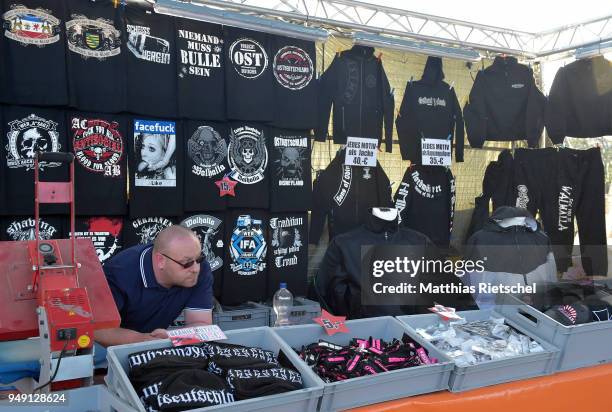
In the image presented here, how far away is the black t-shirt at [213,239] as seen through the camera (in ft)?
13.0

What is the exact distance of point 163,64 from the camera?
3654mm

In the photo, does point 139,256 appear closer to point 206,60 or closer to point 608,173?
point 206,60

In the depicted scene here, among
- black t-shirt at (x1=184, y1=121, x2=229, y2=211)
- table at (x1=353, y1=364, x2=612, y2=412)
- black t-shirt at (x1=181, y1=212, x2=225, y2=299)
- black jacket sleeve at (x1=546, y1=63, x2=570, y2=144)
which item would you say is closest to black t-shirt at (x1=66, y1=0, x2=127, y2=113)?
black t-shirt at (x1=184, y1=121, x2=229, y2=211)

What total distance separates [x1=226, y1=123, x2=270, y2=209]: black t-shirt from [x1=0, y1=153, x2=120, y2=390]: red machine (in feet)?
7.51

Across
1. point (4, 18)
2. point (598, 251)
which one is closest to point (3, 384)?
point (4, 18)

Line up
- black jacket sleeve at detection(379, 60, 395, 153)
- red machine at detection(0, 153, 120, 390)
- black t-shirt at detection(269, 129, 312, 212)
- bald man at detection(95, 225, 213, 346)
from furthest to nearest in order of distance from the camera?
1. black jacket sleeve at detection(379, 60, 395, 153)
2. black t-shirt at detection(269, 129, 312, 212)
3. bald man at detection(95, 225, 213, 346)
4. red machine at detection(0, 153, 120, 390)

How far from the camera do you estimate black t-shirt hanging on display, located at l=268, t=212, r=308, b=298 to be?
421 centimetres

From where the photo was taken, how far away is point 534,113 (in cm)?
548

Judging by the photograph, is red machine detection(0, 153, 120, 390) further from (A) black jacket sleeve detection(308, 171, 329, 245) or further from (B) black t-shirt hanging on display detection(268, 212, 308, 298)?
(A) black jacket sleeve detection(308, 171, 329, 245)

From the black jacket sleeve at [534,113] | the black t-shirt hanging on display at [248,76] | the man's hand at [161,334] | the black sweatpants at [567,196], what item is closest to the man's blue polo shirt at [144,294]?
the man's hand at [161,334]

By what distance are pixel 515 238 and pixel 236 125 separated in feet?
7.38

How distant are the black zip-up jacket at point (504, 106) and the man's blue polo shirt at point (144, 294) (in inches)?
144

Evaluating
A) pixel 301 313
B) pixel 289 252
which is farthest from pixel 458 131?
pixel 301 313

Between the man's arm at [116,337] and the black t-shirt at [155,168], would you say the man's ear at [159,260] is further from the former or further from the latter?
the black t-shirt at [155,168]
